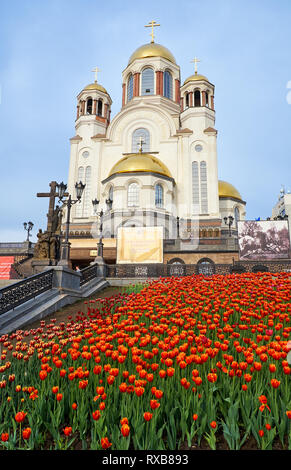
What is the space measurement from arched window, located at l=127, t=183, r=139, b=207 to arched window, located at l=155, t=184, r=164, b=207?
217cm

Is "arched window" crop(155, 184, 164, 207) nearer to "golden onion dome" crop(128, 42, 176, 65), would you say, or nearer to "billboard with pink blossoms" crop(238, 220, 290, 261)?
"billboard with pink blossoms" crop(238, 220, 290, 261)

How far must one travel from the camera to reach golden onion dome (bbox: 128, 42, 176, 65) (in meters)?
42.2

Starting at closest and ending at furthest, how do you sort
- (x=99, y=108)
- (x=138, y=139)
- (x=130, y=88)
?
(x=138, y=139), (x=99, y=108), (x=130, y=88)

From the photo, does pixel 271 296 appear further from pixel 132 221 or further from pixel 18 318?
pixel 132 221

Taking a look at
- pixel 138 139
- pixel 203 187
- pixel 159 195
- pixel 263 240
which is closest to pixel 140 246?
pixel 263 240

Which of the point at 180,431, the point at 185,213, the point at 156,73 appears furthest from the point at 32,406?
the point at 156,73

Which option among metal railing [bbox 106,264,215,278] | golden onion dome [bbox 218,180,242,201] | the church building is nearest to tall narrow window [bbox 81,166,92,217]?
the church building

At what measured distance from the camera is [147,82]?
139ft

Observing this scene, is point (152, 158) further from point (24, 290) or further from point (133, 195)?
point (24, 290)

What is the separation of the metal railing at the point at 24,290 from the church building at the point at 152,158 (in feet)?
57.3

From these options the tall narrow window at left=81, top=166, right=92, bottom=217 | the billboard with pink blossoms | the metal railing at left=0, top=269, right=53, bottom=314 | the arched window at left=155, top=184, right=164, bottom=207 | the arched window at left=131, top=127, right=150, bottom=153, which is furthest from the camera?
the arched window at left=131, top=127, right=150, bottom=153

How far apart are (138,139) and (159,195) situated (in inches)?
410

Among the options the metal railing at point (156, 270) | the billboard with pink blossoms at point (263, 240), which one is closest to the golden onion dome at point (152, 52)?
the billboard with pink blossoms at point (263, 240)
